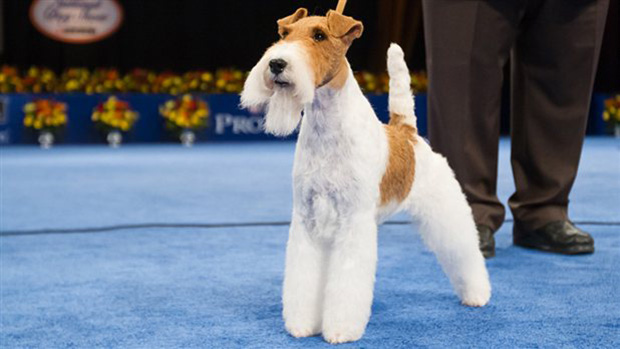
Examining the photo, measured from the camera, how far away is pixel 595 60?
267 cm

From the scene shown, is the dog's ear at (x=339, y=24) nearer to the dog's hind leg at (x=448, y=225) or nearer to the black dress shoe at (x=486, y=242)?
the dog's hind leg at (x=448, y=225)

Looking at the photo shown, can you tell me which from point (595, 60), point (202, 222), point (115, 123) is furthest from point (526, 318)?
point (115, 123)

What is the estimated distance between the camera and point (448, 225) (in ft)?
6.22

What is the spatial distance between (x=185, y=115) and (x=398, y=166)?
7.17m

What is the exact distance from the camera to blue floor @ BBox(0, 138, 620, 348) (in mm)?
1689

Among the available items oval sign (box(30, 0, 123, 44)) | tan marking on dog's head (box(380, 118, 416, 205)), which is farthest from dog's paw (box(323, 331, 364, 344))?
oval sign (box(30, 0, 123, 44))

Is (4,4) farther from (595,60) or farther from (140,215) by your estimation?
(595,60)

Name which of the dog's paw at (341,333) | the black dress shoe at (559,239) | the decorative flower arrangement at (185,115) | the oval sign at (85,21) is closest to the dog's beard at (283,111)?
the dog's paw at (341,333)

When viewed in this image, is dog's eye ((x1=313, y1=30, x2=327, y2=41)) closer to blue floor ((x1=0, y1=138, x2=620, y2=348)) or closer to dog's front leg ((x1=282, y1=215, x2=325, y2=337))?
dog's front leg ((x1=282, y1=215, x2=325, y2=337))

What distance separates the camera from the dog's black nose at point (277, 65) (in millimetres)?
1412

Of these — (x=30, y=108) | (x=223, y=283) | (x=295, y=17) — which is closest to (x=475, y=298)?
(x=223, y=283)

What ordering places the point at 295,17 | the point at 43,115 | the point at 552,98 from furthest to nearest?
the point at 43,115
the point at 552,98
the point at 295,17

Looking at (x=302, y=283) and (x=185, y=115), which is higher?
(x=302, y=283)

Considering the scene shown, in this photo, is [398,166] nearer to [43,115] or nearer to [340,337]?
[340,337]
